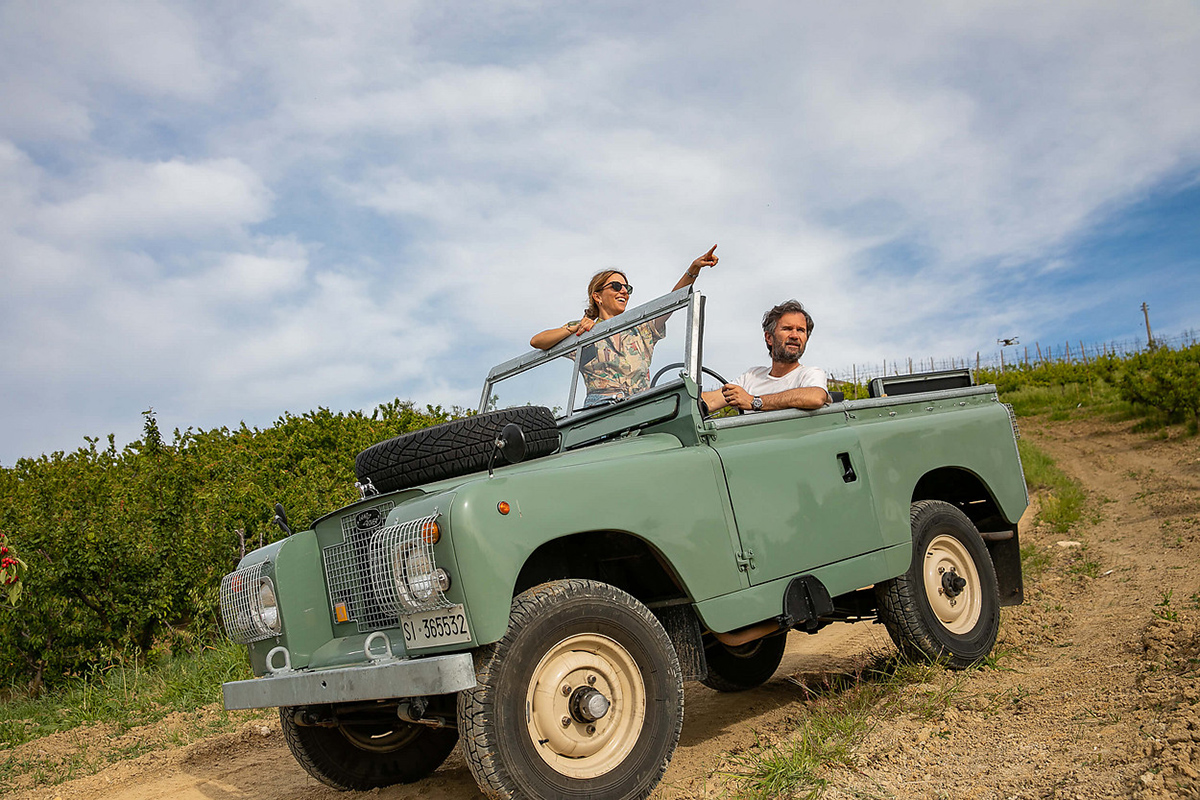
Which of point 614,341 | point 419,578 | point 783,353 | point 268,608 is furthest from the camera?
point 783,353

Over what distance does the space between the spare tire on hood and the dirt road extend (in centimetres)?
147

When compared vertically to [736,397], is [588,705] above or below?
below

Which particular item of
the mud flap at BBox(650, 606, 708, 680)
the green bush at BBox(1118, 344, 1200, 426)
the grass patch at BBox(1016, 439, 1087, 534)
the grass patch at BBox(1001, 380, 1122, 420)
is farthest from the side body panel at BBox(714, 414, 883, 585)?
the grass patch at BBox(1001, 380, 1122, 420)

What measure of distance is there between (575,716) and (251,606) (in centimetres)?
157

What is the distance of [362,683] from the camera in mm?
2932

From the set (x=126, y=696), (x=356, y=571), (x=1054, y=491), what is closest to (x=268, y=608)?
(x=356, y=571)

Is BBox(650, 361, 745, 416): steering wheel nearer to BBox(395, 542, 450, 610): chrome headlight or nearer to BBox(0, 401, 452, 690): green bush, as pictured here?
BBox(395, 542, 450, 610): chrome headlight

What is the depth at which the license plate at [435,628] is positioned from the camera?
9.28 feet

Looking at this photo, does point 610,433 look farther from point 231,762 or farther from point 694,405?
point 231,762

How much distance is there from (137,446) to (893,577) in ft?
35.0

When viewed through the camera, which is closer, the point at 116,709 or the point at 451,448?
the point at 451,448

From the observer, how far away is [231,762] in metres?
5.25

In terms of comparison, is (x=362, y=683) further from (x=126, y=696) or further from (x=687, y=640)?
(x=126, y=696)

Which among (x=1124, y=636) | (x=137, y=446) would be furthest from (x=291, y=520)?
(x=1124, y=636)
